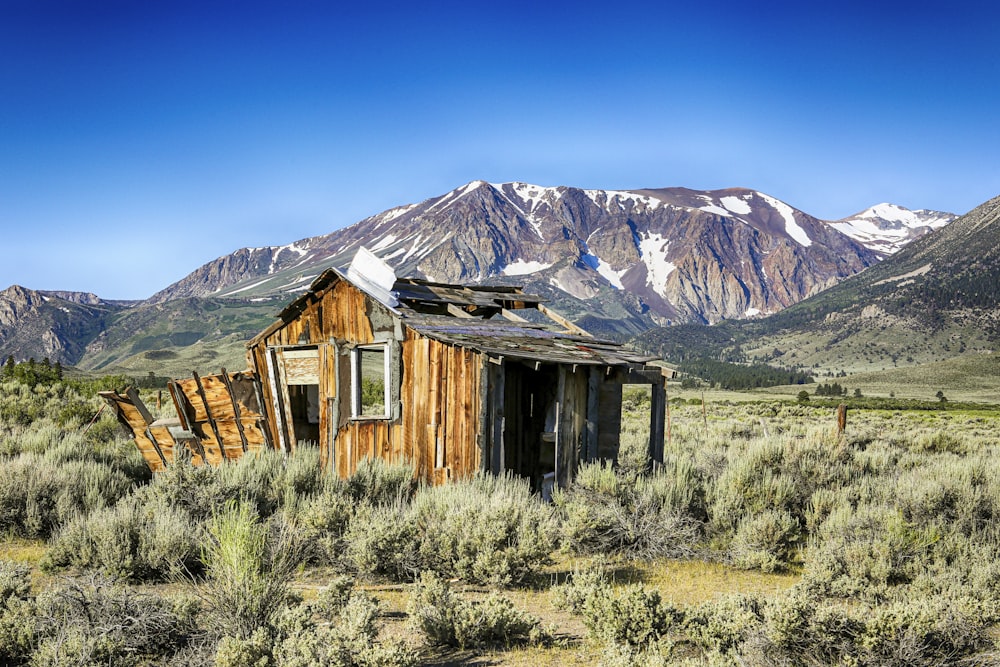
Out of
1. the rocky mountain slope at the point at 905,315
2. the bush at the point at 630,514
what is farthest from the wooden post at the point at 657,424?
the rocky mountain slope at the point at 905,315

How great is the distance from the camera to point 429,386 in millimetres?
9609

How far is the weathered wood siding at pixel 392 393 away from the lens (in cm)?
927

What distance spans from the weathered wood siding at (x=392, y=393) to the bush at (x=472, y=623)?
398cm

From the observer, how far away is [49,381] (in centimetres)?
2264

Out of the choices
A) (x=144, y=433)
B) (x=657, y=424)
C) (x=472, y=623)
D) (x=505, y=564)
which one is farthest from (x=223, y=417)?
(x=472, y=623)

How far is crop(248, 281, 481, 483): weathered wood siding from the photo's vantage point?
927cm

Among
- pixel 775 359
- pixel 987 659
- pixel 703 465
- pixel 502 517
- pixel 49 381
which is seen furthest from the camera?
pixel 775 359

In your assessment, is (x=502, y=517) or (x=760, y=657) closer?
(x=760, y=657)

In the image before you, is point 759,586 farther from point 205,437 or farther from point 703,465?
point 205,437

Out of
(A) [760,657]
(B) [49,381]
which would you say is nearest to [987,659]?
(A) [760,657]

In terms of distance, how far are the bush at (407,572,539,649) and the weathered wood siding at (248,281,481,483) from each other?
157 inches

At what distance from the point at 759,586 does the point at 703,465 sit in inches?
181

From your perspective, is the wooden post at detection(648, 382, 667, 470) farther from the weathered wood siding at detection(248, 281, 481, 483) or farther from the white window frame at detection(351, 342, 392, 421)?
the white window frame at detection(351, 342, 392, 421)

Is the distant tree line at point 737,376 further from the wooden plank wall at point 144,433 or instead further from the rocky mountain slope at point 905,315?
the wooden plank wall at point 144,433
